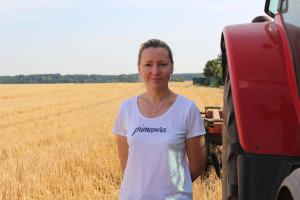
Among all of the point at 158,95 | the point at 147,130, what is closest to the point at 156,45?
the point at 158,95

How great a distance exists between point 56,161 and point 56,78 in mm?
110644

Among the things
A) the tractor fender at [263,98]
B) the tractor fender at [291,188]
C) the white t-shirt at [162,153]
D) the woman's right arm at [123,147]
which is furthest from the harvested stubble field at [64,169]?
the tractor fender at [291,188]

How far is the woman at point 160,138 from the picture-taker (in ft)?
7.13

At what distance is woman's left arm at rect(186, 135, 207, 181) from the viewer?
2227 mm

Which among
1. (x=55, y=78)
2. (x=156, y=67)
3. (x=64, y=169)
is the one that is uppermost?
(x=156, y=67)

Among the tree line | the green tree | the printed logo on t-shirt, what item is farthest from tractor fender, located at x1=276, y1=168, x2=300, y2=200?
the tree line

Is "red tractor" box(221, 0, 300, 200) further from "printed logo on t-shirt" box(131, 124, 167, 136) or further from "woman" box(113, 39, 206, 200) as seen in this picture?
"printed logo on t-shirt" box(131, 124, 167, 136)

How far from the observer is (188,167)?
2.30 metres

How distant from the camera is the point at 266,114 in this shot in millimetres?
2156

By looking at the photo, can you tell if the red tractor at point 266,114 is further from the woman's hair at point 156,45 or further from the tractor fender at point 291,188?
the woman's hair at point 156,45

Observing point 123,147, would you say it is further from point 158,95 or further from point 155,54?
point 155,54

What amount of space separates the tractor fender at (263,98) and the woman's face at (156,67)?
1.17 feet

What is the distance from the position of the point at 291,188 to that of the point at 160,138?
0.65 meters

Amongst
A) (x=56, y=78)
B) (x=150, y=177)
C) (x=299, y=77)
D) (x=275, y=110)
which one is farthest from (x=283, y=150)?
(x=56, y=78)
